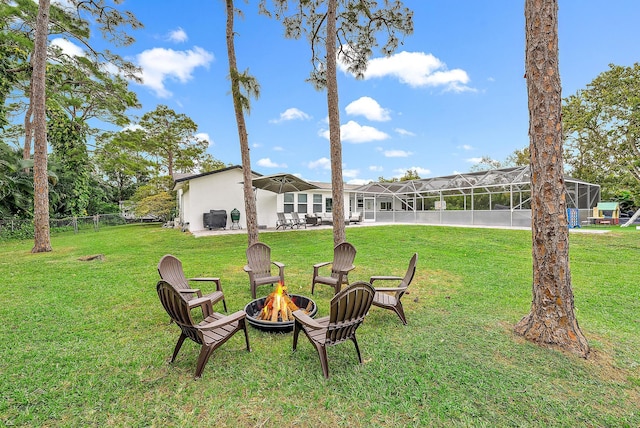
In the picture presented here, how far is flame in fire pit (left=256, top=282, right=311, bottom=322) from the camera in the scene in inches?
141

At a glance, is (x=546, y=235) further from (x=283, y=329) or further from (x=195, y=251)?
(x=195, y=251)

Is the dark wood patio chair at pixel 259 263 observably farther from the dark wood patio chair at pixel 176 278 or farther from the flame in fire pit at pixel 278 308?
the flame in fire pit at pixel 278 308

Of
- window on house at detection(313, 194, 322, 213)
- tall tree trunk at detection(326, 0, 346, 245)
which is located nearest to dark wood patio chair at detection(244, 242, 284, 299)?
tall tree trunk at detection(326, 0, 346, 245)

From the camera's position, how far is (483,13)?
9.18m

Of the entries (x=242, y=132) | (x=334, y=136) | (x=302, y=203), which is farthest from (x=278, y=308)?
(x=302, y=203)

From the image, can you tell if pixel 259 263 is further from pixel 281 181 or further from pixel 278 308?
pixel 281 181

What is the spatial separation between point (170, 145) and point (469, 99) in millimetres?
23834

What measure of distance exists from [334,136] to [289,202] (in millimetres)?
11834

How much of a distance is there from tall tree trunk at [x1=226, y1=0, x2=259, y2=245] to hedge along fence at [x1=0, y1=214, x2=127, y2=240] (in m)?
13.0

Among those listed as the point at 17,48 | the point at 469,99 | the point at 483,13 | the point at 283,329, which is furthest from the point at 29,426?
the point at 469,99

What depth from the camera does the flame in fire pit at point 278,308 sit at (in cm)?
359

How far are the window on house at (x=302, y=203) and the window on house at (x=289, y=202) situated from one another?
0.52m

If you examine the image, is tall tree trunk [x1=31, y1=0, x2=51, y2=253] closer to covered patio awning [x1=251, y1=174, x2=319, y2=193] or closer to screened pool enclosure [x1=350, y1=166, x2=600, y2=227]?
covered patio awning [x1=251, y1=174, x2=319, y2=193]

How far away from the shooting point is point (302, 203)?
60.4ft
